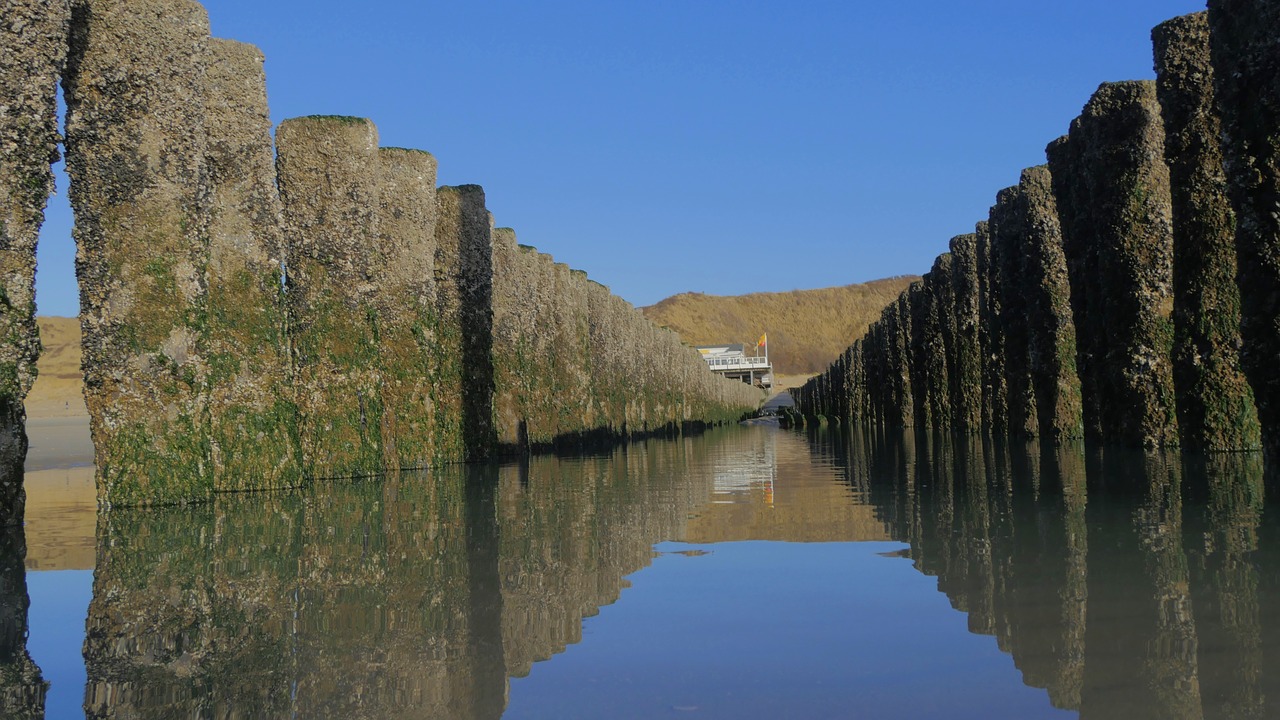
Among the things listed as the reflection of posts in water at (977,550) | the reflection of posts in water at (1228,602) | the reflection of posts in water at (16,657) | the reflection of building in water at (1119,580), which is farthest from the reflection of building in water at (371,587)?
the reflection of posts in water at (1228,602)

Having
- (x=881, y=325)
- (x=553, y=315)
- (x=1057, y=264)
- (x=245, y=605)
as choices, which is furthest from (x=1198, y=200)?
(x=881, y=325)

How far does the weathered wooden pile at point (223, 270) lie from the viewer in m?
8.70

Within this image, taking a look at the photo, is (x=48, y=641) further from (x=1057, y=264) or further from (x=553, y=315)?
(x=553, y=315)

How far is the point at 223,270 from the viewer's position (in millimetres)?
11703

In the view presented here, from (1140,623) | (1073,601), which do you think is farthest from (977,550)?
(1140,623)

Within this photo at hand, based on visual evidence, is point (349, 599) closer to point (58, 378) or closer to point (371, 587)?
point (371, 587)

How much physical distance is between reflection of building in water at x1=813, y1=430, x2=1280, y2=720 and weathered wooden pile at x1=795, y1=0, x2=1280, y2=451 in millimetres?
2397

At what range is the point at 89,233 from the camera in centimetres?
1004

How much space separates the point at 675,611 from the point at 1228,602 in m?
2.12

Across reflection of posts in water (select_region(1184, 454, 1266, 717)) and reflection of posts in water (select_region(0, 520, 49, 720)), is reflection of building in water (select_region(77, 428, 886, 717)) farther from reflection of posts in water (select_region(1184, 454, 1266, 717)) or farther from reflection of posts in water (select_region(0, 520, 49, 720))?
reflection of posts in water (select_region(1184, 454, 1266, 717))

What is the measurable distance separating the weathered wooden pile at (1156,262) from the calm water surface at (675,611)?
2.61 meters

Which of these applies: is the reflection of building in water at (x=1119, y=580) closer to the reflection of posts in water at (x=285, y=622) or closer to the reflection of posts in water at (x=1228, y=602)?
the reflection of posts in water at (x=1228, y=602)

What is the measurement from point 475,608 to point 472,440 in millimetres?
13767

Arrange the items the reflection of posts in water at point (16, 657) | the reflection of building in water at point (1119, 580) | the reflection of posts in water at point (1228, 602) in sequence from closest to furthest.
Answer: the reflection of posts in water at point (1228, 602)
the reflection of building in water at point (1119, 580)
the reflection of posts in water at point (16, 657)
